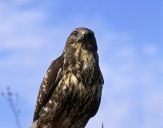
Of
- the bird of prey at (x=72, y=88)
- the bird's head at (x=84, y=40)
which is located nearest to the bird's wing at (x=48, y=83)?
the bird of prey at (x=72, y=88)

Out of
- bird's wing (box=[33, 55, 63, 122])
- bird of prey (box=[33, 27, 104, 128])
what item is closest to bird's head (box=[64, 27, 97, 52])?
bird of prey (box=[33, 27, 104, 128])

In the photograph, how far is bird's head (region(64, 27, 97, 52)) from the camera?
5.77 m

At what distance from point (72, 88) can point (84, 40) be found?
0.87m

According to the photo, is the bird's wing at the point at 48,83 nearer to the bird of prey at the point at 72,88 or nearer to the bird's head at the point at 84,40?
the bird of prey at the point at 72,88

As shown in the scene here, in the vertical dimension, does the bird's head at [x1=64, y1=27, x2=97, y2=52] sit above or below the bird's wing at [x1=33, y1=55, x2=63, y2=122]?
above

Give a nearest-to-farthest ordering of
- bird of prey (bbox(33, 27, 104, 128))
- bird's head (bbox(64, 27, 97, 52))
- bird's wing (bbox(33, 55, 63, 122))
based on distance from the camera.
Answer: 1. bird of prey (bbox(33, 27, 104, 128))
2. bird's wing (bbox(33, 55, 63, 122))
3. bird's head (bbox(64, 27, 97, 52))

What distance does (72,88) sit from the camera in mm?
5250

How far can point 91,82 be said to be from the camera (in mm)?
5363

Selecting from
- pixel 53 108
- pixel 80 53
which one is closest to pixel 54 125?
pixel 53 108

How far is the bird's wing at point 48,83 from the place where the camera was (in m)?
5.60

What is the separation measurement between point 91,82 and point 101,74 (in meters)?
0.32

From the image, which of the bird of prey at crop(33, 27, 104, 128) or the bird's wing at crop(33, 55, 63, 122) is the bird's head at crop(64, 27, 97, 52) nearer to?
the bird of prey at crop(33, 27, 104, 128)

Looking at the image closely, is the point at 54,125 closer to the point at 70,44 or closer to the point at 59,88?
the point at 59,88

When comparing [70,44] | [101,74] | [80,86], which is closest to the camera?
[80,86]
